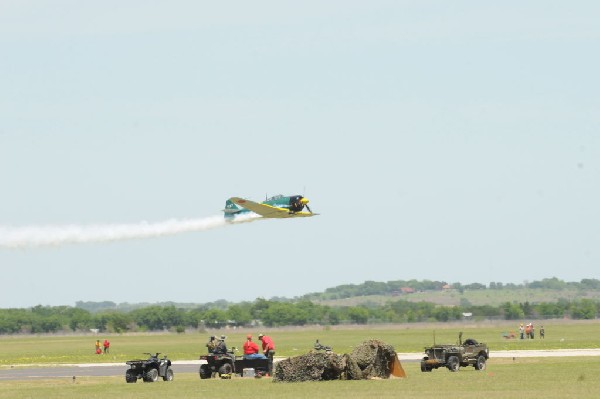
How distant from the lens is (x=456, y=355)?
53.2 metres

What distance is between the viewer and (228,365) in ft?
170

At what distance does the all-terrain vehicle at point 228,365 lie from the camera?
51.2 m

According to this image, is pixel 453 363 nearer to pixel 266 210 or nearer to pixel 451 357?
pixel 451 357

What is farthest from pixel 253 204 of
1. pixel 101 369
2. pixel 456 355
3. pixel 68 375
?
pixel 456 355

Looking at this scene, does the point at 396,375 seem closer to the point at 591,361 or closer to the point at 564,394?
the point at 564,394

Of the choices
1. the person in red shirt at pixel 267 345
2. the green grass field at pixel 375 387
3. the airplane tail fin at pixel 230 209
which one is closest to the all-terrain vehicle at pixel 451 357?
the green grass field at pixel 375 387

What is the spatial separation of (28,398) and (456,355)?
19.0 metres

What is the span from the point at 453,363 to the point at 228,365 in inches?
378

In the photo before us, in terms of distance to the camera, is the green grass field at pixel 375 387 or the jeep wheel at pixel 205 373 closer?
the green grass field at pixel 375 387

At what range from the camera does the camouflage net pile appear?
4656 centimetres

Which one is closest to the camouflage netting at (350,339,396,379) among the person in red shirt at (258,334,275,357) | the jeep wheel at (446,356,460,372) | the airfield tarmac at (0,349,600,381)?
the person in red shirt at (258,334,275,357)

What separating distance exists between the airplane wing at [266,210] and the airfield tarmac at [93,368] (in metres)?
15.9

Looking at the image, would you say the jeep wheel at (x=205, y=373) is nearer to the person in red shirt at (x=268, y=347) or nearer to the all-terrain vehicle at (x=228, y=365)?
the all-terrain vehicle at (x=228, y=365)

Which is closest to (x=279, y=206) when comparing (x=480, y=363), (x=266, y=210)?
(x=266, y=210)
